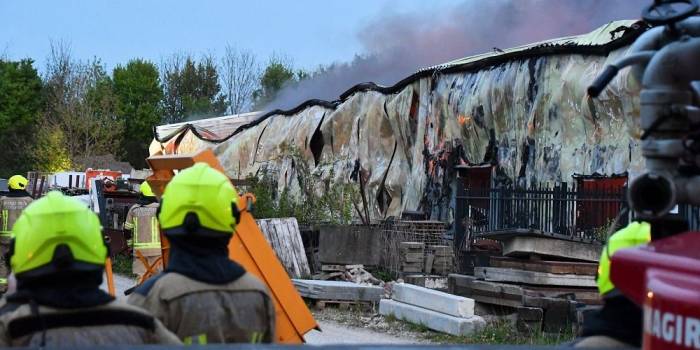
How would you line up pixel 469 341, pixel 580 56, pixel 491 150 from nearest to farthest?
pixel 469 341 < pixel 580 56 < pixel 491 150

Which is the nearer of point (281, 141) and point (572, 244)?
point (572, 244)

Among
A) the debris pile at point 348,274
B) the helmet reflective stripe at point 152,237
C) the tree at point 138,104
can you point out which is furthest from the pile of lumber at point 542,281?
the tree at point 138,104

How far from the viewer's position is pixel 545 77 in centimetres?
1839

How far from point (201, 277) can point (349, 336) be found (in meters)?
8.48

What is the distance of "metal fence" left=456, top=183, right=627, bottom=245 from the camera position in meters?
13.8

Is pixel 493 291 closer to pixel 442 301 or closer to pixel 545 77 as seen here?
pixel 442 301

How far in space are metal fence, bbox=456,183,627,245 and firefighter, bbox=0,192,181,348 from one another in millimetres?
9488

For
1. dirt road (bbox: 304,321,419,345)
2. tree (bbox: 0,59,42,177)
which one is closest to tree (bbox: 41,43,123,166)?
tree (bbox: 0,59,42,177)

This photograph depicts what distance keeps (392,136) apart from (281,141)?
5.17m

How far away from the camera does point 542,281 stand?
12.2 m

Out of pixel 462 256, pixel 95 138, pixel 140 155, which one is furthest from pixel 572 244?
pixel 140 155

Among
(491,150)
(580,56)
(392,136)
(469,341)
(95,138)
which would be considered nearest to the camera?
(469,341)

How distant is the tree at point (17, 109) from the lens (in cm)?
6481

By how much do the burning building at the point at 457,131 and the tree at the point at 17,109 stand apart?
37482mm
